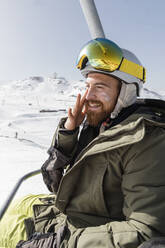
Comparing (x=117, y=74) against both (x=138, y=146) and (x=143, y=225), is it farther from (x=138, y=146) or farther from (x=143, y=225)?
(x=143, y=225)

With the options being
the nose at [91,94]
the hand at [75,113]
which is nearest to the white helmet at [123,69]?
the nose at [91,94]

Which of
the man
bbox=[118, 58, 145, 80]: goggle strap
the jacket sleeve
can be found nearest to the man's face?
the man

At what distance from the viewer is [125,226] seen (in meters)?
1.13

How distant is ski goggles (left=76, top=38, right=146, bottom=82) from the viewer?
1702 mm

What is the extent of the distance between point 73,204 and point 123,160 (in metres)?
0.60

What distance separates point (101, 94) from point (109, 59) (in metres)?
0.33

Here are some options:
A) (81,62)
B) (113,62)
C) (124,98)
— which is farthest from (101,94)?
(81,62)

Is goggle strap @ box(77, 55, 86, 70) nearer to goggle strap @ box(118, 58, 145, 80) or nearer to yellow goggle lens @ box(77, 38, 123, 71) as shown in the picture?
yellow goggle lens @ box(77, 38, 123, 71)

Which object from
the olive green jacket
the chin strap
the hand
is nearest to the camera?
the olive green jacket

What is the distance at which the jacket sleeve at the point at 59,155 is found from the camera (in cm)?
186

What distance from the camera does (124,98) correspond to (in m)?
1.69

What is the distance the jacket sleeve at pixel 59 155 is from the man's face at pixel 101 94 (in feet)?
1.01

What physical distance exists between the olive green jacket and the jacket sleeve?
1.21 feet

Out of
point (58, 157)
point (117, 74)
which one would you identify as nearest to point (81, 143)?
point (58, 157)
